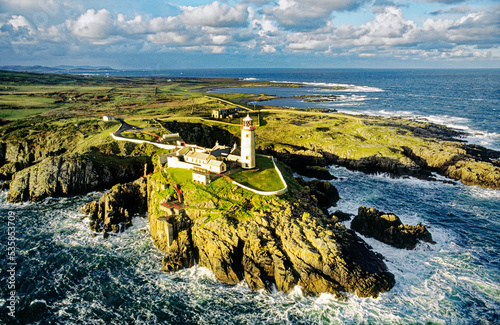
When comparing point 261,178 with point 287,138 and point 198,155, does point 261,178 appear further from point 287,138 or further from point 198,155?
point 287,138

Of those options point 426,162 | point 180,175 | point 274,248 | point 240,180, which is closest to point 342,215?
point 240,180

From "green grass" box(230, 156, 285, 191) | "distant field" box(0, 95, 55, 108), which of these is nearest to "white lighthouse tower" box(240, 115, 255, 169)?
"green grass" box(230, 156, 285, 191)

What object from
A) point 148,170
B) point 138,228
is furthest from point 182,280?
point 148,170

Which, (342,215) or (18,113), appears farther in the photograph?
(18,113)

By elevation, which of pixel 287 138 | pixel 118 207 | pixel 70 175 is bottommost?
pixel 118 207

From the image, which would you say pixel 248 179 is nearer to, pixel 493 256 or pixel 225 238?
pixel 225 238
